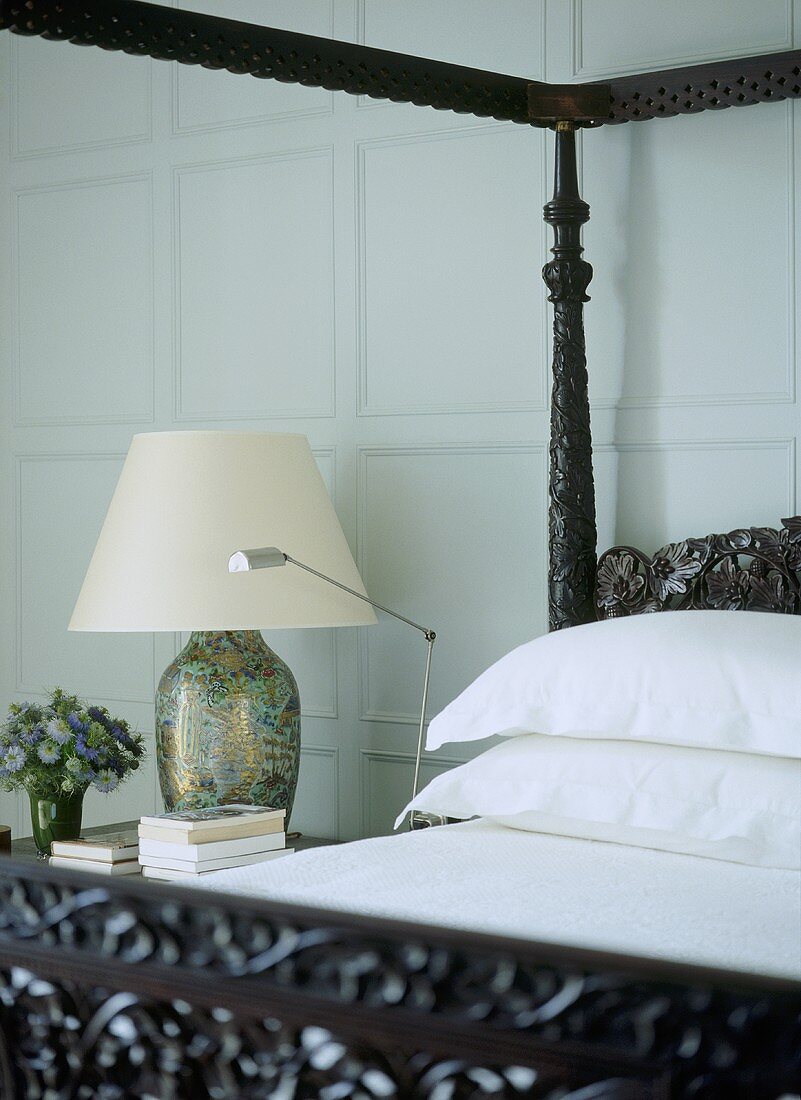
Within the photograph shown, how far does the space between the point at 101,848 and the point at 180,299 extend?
60.6 inches

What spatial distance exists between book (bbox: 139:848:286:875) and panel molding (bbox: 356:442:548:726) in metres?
0.70

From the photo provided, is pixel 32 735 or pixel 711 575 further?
pixel 32 735

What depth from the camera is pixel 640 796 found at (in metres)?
2.16

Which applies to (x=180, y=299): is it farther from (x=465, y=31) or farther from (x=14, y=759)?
(x=14, y=759)

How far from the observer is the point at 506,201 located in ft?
10.3

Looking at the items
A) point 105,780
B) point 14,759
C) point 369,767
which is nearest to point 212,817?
point 105,780

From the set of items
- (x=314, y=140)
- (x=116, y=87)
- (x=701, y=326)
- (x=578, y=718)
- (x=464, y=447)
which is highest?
(x=116, y=87)

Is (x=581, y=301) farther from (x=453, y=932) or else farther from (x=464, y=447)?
(x=453, y=932)

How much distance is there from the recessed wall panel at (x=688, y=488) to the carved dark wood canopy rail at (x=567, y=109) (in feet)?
0.49

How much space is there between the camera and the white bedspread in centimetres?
159

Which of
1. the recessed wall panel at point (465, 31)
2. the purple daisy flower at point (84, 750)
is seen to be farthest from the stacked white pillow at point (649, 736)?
the recessed wall panel at point (465, 31)

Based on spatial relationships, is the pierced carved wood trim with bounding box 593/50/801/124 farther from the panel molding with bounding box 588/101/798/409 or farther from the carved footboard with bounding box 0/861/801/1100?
the carved footboard with bounding box 0/861/801/1100

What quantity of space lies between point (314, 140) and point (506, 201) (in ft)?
1.89

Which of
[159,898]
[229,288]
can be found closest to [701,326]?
[229,288]
